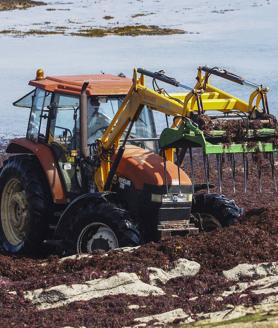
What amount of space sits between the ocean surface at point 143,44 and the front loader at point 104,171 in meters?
13.1

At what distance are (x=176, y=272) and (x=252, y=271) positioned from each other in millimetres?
781

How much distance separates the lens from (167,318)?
9297 mm

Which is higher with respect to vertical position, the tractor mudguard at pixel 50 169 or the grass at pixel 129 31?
the grass at pixel 129 31

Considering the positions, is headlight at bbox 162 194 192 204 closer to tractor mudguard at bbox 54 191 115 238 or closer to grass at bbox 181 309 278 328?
tractor mudguard at bbox 54 191 115 238

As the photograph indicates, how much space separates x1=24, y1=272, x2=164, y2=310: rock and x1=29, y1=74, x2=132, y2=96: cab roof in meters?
3.30

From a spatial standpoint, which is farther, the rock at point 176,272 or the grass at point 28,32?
the grass at point 28,32

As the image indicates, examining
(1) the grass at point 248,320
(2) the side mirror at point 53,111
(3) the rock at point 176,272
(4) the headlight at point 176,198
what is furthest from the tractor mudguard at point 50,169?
(1) the grass at point 248,320

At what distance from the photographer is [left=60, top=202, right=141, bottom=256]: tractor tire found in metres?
12.2

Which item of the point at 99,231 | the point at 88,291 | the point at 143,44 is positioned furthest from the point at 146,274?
the point at 143,44

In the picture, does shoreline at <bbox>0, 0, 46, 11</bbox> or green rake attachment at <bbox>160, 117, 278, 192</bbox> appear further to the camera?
shoreline at <bbox>0, 0, 46, 11</bbox>

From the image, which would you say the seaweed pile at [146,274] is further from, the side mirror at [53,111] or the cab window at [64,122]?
the side mirror at [53,111]

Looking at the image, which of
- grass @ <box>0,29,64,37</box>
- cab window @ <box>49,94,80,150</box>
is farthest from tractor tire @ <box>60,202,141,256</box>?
grass @ <box>0,29,64,37</box>

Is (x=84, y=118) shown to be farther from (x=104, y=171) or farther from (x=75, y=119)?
(x=104, y=171)

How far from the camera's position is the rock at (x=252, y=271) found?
1070 cm
